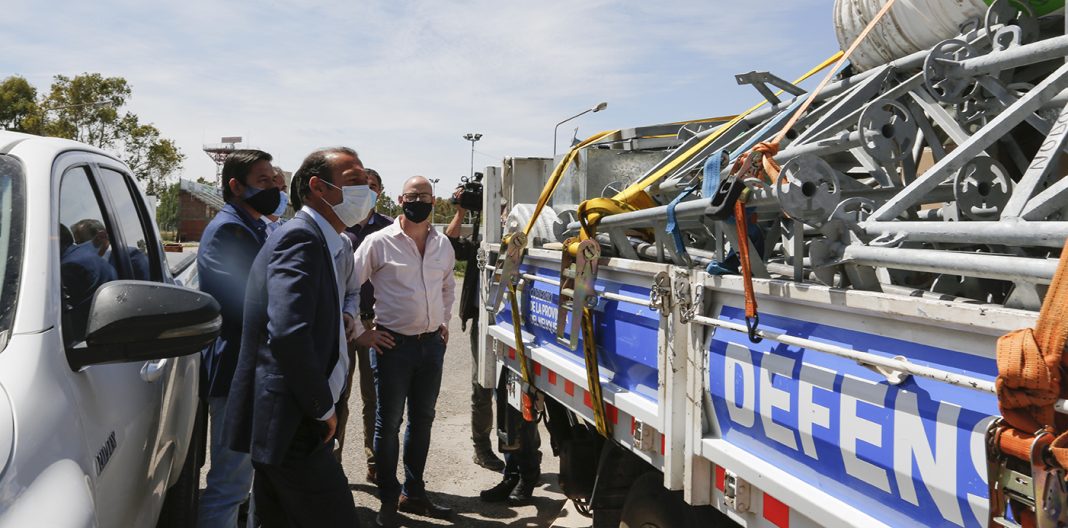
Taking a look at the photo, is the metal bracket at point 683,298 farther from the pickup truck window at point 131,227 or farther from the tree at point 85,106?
the tree at point 85,106

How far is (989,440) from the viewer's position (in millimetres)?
1432

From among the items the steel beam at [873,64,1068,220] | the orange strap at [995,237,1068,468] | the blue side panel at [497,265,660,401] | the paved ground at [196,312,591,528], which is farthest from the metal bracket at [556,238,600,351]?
the paved ground at [196,312,591,528]

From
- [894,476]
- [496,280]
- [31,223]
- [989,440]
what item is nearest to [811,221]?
[894,476]

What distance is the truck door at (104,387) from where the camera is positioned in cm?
196

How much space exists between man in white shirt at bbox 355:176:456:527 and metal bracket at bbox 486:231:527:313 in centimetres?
60

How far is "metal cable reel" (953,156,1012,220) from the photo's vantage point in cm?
238

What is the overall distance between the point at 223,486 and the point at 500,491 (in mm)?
2094

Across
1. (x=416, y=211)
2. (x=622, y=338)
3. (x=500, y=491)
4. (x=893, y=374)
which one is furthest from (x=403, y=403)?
(x=893, y=374)

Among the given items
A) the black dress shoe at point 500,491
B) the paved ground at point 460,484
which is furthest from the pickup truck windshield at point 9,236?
the black dress shoe at point 500,491

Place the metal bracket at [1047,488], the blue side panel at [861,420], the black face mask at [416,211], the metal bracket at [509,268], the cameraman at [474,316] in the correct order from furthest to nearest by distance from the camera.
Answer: the cameraman at [474,316], the black face mask at [416,211], the metal bracket at [509,268], the blue side panel at [861,420], the metal bracket at [1047,488]

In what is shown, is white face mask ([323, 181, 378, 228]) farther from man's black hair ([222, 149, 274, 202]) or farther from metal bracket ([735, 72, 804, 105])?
metal bracket ([735, 72, 804, 105])

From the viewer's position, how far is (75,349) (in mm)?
1894

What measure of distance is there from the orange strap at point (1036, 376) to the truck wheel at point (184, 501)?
2718 mm

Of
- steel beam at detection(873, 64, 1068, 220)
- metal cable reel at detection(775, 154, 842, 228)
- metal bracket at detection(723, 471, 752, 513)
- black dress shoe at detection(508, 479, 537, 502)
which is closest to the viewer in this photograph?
metal cable reel at detection(775, 154, 842, 228)
